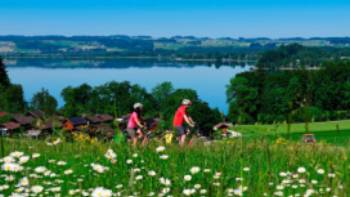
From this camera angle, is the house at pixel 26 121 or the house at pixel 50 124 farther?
the house at pixel 26 121

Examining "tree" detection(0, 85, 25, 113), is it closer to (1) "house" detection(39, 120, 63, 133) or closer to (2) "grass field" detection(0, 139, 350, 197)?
(1) "house" detection(39, 120, 63, 133)

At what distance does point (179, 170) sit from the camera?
6.28 m

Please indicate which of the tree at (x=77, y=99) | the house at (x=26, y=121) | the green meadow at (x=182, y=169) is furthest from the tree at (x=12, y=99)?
the green meadow at (x=182, y=169)

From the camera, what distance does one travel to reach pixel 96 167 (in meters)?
5.40

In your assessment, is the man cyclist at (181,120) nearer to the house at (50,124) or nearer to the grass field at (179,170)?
the grass field at (179,170)

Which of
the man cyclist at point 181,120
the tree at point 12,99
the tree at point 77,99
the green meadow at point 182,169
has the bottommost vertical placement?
the tree at point 77,99

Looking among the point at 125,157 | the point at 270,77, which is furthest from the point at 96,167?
the point at 270,77

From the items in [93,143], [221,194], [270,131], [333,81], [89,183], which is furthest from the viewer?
[333,81]

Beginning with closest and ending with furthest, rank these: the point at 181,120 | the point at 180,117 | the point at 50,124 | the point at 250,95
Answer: the point at 50,124
the point at 181,120
the point at 180,117
the point at 250,95

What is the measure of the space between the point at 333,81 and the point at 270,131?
122 meters

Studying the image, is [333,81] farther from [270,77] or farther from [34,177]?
[34,177]

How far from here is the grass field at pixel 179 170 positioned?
503 cm

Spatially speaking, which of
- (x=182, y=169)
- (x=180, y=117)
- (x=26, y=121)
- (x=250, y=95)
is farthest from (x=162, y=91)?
(x=182, y=169)

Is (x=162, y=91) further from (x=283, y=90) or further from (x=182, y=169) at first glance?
(x=182, y=169)
